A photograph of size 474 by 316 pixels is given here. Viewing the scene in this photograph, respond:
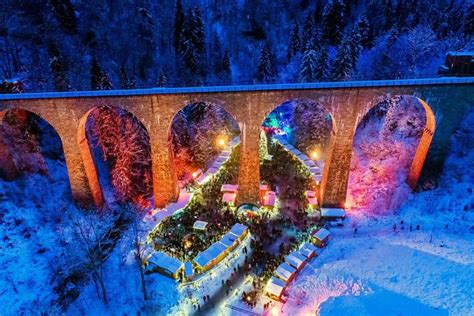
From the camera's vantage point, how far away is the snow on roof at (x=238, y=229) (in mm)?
23609

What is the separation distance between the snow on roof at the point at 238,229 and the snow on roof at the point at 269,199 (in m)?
3.65

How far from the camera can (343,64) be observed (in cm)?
3372

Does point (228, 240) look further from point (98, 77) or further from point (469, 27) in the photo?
point (469, 27)

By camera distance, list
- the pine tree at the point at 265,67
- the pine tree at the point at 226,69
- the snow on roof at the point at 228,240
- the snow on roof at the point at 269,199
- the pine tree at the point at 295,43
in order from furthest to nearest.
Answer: the pine tree at the point at 295,43 < the pine tree at the point at 226,69 < the pine tree at the point at 265,67 < the snow on roof at the point at 269,199 < the snow on roof at the point at 228,240

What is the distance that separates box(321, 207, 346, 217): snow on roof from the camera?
25.8 meters

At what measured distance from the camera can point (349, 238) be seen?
78.0ft

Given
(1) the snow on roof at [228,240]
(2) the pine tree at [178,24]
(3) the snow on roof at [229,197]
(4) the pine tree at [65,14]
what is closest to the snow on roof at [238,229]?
(1) the snow on roof at [228,240]

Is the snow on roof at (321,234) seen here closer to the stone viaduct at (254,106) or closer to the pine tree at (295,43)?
the stone viaduct at (254,106)

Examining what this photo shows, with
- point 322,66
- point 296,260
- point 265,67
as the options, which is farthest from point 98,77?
point 296,260

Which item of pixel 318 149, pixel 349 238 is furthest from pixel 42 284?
pixel 318 149

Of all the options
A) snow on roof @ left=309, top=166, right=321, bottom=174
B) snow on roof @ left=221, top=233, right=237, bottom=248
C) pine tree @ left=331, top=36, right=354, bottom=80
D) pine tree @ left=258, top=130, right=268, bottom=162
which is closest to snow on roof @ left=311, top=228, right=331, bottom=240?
snow on roof @ left=221, top=233, right=237, bottom=248

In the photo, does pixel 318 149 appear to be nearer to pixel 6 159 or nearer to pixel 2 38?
pixel 6 159

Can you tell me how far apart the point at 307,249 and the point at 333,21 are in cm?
3687

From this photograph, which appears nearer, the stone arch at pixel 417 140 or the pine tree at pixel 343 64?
the stone arch at pixel 417 140
